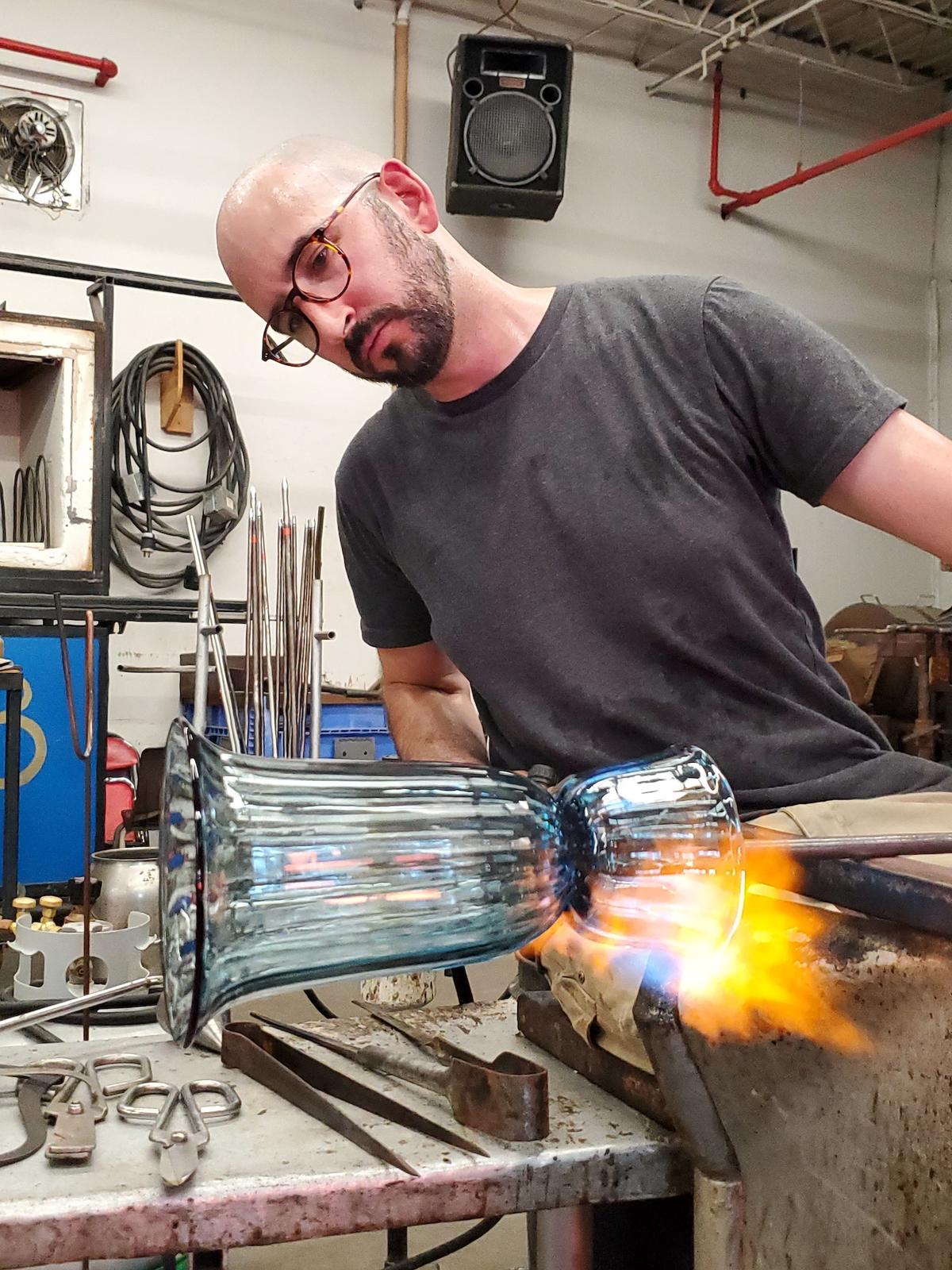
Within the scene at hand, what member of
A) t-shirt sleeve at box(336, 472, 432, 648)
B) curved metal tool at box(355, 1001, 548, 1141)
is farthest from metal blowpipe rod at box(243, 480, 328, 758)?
curved metal tool at box(355, 1001, 548, 1141)

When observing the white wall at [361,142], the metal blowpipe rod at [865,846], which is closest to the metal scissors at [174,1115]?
the metal blowpipe rod at [865,846]

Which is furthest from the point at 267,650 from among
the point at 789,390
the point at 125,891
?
the point at 789,390

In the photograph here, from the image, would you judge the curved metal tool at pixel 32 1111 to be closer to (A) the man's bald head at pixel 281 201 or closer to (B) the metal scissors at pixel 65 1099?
(B) the metal scissors at pixel 65 1099

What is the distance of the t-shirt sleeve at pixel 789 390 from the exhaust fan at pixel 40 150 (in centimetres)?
329

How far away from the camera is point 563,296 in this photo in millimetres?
1203

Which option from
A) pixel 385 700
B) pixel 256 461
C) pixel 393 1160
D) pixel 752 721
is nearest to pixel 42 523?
pixel 256 461

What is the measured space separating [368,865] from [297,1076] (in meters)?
0.44

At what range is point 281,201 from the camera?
Answer: 1.13m

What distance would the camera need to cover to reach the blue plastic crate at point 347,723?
10.3 ft

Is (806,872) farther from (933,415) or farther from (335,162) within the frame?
(933,415)

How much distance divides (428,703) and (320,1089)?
67cm

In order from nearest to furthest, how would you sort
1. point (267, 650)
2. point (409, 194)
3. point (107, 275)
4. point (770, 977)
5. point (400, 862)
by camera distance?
point (400, 862)
point (770, 977)
point (409, 194)
point (267, 650)
point (107, 275)

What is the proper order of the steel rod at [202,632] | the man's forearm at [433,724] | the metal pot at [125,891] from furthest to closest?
1. the steel rod at [202,632]
2. the metal pot at [125,891]
3. the man's forearm at [433,724]

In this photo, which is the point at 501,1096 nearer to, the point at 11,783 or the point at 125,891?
the point at 125,891
